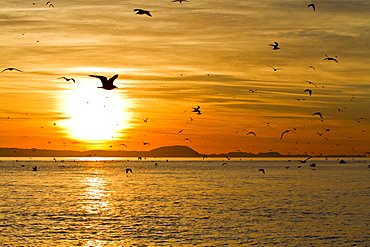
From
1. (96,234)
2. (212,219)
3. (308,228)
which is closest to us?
(96,234)

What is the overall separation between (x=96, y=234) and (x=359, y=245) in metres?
21.3

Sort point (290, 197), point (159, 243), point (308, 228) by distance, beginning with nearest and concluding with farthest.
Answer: point (159, 243)
point (308, 228)
point (290, 197)

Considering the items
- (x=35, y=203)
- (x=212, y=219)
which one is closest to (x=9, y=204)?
(x=35, y=203)

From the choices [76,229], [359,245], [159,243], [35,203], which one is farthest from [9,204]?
[359,245]

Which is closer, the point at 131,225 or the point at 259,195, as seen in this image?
the point at 131,225

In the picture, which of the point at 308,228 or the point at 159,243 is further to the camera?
the point at 308,228

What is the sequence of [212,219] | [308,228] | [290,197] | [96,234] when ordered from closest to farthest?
[96,234] < [308,228] < [212,219] < [290,197]

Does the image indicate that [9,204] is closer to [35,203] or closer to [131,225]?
[35,203]

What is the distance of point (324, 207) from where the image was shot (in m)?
61.9

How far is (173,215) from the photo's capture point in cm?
5322

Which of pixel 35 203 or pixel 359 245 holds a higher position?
pixel 35 203

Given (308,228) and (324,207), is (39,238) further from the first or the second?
(324,207)

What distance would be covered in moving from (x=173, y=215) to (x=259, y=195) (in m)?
26.8

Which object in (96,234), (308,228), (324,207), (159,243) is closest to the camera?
(159,243)
